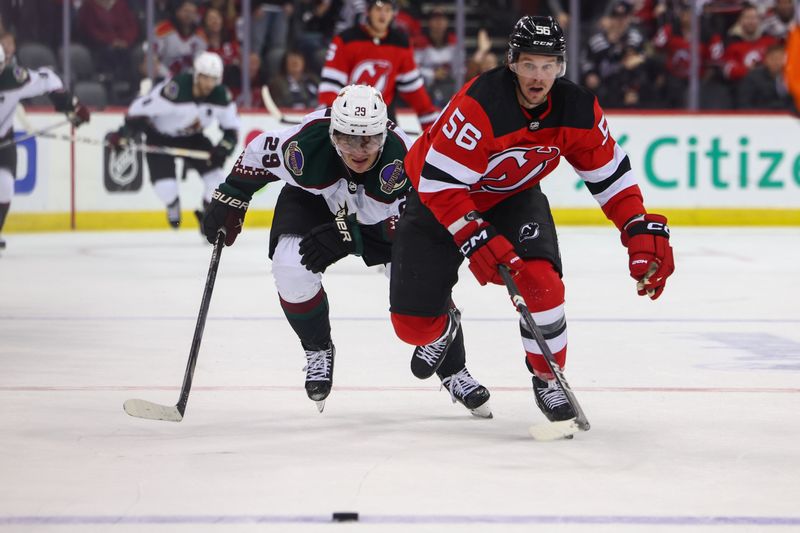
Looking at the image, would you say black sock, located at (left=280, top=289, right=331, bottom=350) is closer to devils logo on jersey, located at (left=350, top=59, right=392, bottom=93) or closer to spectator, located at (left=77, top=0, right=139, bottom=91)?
devils logo on jersey, located at (left=350, top=59, right=392, bottom=93)

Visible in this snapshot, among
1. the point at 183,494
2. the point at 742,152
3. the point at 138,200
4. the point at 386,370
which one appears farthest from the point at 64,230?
the point at 183,494

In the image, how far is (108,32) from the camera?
10.7 meters

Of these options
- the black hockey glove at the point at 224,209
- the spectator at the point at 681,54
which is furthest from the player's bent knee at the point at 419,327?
the spectator at the point at 681,54

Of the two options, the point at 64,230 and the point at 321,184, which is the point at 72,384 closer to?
the point at 321,184

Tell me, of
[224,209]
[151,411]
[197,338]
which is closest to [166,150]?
[224,209]

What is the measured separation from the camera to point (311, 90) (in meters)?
11.5

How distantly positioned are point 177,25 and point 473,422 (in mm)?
7550

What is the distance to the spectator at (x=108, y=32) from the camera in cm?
1062

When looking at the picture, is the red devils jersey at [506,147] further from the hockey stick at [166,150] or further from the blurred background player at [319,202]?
the hockey stick at [166,150]

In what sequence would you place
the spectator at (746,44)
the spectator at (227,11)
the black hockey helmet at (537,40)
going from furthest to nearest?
the spectator at (746,44), the spectator at (227,11), the black hockey helmet at (537,40)

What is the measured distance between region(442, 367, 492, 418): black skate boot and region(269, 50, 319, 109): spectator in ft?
24.5

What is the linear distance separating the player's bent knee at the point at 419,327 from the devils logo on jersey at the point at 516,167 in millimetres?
383

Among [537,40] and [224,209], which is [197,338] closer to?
Answer: [224,209]

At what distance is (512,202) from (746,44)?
8.64m
